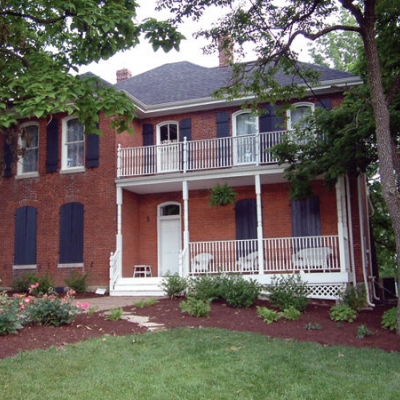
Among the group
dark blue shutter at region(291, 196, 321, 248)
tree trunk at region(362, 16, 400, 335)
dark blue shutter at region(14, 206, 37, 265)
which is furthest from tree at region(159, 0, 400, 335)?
dark blue shutter at region(14, 206, 37, 265)

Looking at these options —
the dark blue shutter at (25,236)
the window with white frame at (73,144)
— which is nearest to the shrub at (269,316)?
the window with white frame at (73,144)

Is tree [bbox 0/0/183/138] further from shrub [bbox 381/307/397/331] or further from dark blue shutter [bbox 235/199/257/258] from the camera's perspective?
dark blue shutter [bbox 235/199/257/258]

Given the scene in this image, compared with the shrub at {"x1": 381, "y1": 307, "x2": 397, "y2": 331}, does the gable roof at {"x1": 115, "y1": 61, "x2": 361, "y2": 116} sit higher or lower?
higher

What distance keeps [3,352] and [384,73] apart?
951cm

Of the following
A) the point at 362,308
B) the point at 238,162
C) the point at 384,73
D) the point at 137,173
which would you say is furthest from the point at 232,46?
the point at 362,308

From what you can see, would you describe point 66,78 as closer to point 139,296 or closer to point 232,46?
point 232,46

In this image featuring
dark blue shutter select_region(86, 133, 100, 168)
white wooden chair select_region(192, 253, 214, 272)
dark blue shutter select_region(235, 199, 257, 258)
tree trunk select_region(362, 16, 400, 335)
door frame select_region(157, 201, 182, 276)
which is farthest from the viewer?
door frame select_region(157, 201, 182, 276)

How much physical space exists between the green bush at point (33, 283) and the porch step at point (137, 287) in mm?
2052

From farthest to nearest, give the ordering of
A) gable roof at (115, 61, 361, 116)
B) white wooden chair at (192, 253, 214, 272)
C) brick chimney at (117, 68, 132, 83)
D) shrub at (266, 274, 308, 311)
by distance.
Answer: brick chimney at (117, 68, 132, 83) < gable roof at (115, 61, 361, 116) < white wooden chair at (192, 253, 214, 272) < shrub at (266, 274, 308, 311)

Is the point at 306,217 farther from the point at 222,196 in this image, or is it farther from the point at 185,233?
the point at 185,233

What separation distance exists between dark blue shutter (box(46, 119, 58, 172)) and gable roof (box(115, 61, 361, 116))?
286cm

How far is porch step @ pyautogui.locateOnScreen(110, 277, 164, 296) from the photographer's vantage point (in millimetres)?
14159

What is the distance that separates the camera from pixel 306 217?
14914 millimetres

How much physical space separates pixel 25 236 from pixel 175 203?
5.16 metres
